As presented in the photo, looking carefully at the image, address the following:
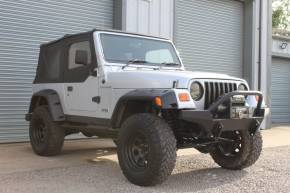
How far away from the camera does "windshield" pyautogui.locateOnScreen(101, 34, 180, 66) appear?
7047mm

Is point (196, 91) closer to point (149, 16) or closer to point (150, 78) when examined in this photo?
point (150, 78)

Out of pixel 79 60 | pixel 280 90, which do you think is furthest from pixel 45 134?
A: pixel 280 90

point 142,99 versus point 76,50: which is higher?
point 76,50

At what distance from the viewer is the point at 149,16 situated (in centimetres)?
1217

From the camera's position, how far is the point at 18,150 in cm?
900

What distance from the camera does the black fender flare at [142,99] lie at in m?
5.64

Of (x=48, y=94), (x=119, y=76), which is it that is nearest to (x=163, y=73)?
(x=119, y=76)

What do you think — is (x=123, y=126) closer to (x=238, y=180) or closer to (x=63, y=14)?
(x=238, y=180)

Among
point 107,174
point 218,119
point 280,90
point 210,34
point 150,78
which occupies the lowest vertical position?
point 107,174

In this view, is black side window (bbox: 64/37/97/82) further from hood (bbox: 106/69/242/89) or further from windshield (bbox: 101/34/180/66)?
hood (bbox: 106/69/242/89)

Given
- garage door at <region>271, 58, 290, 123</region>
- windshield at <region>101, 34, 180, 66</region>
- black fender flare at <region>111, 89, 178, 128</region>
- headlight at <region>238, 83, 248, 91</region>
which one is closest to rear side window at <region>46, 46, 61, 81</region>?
windshield at <region>101, 34, 180, 66</region>

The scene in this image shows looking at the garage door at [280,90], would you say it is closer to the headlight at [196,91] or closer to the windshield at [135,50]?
the windshield at [135,50]

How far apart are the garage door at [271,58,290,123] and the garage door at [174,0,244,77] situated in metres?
3.26

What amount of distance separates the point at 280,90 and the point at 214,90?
1314 cm
